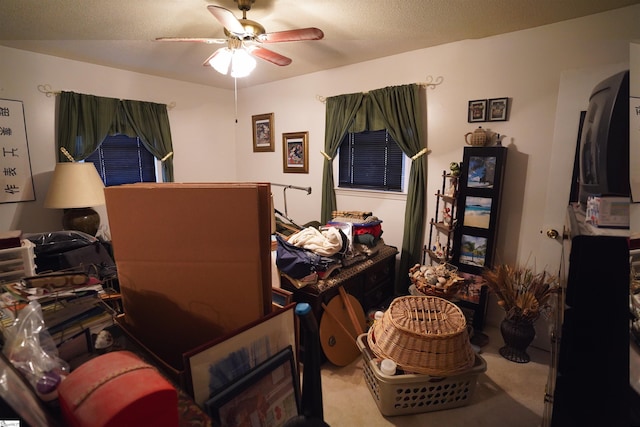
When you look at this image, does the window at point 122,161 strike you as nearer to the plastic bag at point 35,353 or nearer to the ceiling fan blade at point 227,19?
the ceiling fan blade at point 227,19

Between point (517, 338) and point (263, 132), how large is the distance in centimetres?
351

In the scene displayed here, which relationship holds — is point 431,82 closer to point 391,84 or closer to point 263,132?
point 391,84

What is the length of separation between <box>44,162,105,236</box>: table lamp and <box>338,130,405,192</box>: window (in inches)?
93.7

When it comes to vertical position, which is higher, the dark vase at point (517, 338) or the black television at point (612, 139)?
the black television at point (612, 139)

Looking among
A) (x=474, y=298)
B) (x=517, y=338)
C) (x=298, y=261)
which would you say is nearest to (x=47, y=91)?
(x=298, y=261)

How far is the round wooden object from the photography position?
206 cm

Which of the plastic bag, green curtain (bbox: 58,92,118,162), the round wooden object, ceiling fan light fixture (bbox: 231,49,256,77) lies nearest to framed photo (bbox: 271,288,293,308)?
the round wooden object

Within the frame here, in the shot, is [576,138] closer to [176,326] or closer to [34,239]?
[176,326]

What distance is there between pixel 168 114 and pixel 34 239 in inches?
78.6

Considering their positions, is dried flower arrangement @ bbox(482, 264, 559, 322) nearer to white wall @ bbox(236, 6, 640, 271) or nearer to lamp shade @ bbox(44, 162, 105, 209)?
white wall @ bbox(236, 6, 640, 271)

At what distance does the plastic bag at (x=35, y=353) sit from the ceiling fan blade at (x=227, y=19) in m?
1.44

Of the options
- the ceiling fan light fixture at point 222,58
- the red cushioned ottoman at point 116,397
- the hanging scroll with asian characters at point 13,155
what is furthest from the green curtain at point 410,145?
the hanging scroll with asian characters at point 13,155

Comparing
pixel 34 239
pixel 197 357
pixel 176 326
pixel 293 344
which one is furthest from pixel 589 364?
pixel 34 239

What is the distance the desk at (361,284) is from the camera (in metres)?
2.03
